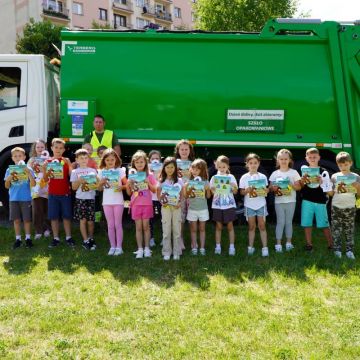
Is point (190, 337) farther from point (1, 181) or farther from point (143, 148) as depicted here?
point (1, 181)

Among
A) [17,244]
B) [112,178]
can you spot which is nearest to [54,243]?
[17,244]

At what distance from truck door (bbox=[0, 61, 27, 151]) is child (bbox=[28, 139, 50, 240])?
851 millimetres

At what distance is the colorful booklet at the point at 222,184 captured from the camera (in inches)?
208

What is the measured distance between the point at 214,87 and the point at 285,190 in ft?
6.91

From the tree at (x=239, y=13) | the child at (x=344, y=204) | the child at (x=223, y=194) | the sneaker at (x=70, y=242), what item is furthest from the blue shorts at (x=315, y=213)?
the tree at (x=239, y=13)

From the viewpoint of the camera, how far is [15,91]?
690cm

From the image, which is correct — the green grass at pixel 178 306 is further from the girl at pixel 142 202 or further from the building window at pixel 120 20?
the building window at pixel 120 20

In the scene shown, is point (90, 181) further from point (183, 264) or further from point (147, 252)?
point (183, 264)

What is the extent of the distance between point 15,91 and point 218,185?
392 cm

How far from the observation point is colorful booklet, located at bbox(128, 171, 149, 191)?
5.28 m

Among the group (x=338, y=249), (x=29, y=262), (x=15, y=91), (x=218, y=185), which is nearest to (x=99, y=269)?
(x=29, y=262)

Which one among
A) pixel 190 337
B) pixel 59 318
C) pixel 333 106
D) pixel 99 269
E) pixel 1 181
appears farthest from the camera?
pixel 1 181

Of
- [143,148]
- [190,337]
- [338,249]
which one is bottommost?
[190,337]

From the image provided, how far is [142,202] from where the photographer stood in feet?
17.6
